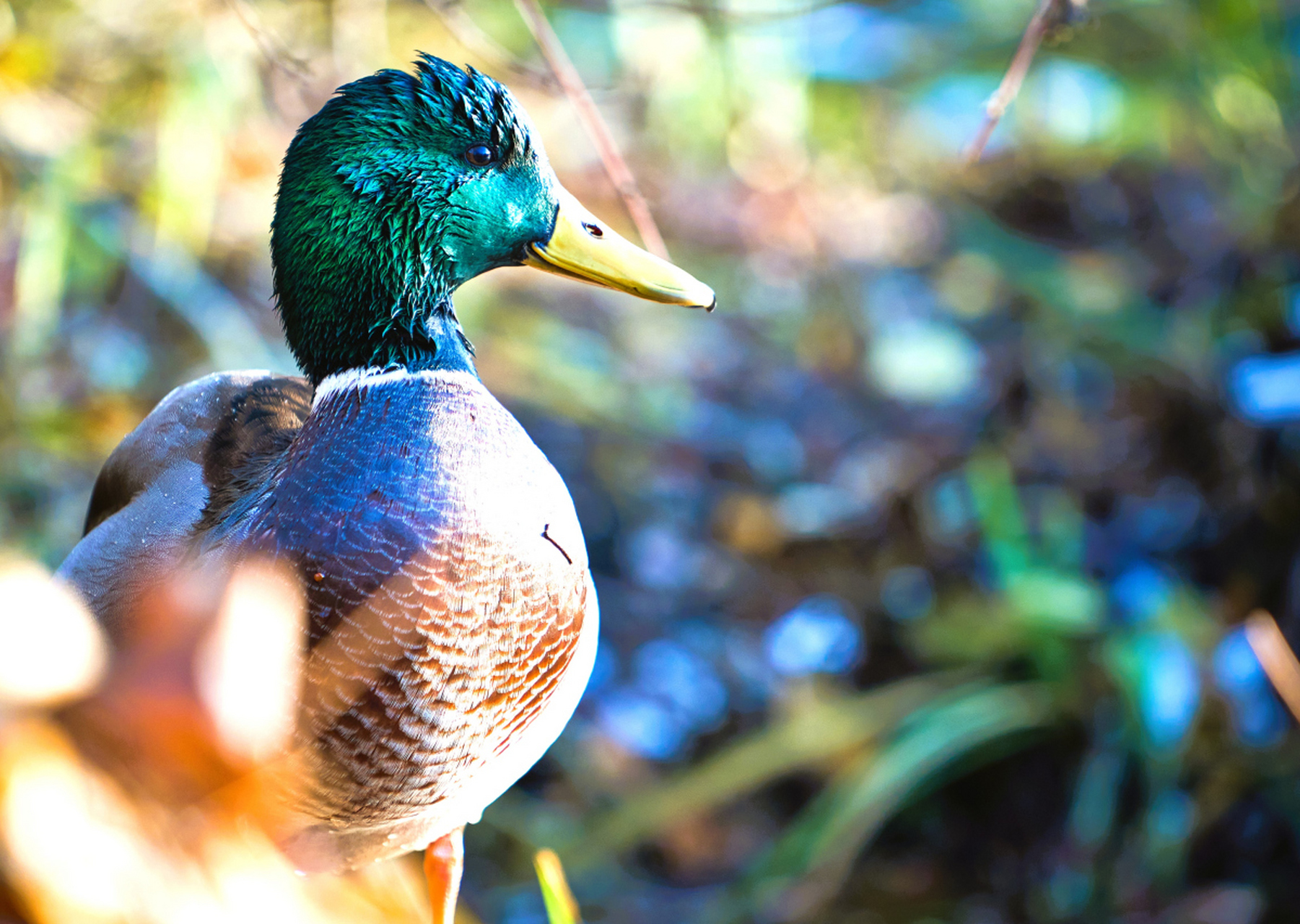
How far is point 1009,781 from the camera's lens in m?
1.94

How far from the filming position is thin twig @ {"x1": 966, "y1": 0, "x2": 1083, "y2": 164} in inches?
30.8

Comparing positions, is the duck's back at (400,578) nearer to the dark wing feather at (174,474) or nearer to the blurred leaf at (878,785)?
the dark wing feather at (174,474)

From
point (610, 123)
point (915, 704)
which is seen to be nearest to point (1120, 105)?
point (610, 123)

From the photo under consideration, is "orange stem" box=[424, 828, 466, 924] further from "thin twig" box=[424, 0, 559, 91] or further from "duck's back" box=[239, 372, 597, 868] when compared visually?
"thin twig" box=[424, 0, 559, 91]

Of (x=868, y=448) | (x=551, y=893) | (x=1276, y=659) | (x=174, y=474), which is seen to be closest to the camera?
(x=551, y=893)

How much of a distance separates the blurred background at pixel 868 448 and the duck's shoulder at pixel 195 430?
11.6 inches

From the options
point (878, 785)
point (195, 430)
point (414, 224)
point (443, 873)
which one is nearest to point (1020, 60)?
point (414, 224)

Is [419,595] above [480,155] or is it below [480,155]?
below

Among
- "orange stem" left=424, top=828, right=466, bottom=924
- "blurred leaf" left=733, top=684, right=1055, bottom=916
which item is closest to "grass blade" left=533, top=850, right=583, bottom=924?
"orange stem" left=424, top=828, right=466, bottom=924

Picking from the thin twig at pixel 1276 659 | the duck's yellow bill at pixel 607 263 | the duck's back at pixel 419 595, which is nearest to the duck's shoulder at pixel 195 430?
the duck's back at pixel 419 595

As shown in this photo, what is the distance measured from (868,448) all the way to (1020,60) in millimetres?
1740

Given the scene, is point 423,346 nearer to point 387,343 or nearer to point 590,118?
point 387,343

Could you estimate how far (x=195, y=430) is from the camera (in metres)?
0.95

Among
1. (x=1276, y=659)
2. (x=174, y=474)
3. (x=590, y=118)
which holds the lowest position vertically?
(x=1276, y=659)
